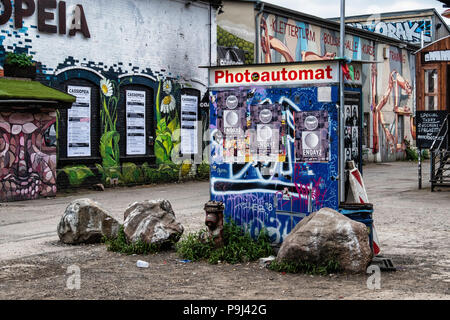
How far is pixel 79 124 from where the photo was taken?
65.3ft

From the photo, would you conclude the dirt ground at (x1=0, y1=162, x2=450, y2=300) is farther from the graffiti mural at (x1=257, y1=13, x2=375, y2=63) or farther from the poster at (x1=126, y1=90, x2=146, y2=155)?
the graffiti mural at (x1=257, y1=13, x2=375, y2=63)

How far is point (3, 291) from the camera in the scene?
714 centimetres

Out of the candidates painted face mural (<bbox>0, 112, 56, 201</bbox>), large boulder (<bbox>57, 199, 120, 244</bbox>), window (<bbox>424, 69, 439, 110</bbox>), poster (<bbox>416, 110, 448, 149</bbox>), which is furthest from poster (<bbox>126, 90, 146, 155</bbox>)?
large boulder (<bbox>57, 199, 120, 244</bbox>)

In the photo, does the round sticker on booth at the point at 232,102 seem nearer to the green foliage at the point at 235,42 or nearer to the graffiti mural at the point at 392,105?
the green foliage at the point at 235,42

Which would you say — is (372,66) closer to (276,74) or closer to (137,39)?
(137,39)

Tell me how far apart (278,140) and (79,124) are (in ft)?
38.7

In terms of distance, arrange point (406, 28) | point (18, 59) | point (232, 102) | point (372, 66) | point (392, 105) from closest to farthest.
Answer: point (232, 102) < point (18, 59) < point (372, 66) < point (392, 105) < point (406, 28)

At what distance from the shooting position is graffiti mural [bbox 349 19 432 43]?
1862 inches

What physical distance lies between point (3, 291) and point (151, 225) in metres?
2.71

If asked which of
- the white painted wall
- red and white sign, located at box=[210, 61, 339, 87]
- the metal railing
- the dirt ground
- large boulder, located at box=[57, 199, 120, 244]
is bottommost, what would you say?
the dirt ground

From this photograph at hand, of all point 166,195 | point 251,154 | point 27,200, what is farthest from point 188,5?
point 251,154

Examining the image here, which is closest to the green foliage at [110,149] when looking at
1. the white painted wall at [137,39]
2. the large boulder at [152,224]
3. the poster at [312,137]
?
the white painted wall at [137,39]

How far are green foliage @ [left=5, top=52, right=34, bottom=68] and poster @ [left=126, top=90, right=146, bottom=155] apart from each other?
14.3 ft

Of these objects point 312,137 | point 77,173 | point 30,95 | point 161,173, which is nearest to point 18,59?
point 30,95
